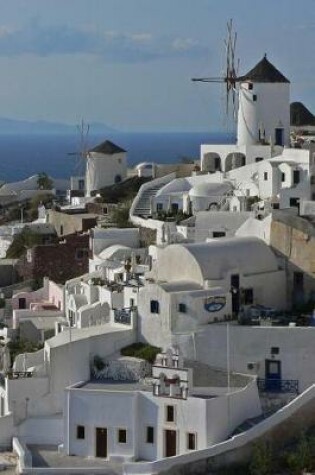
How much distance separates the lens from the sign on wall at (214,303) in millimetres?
29859

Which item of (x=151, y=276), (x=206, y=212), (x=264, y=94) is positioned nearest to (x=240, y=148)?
(x=264, y=94)

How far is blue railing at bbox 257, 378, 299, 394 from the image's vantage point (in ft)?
95.5

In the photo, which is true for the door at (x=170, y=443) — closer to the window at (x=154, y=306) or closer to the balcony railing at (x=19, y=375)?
the window at (x=154, y=306)

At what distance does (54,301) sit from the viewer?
3766cm

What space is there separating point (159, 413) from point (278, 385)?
3.02m

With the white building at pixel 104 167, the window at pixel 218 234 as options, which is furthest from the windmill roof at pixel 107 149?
the window at pixel 218 234

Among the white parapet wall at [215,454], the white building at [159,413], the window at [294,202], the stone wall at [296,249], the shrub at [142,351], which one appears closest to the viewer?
the white parapet wall at [215,454]

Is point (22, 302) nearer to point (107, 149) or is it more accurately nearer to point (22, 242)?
point (22, 242)

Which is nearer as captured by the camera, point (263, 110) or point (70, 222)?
point (70, 222)

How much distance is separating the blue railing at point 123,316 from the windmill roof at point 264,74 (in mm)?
16250

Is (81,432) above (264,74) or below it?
→ below

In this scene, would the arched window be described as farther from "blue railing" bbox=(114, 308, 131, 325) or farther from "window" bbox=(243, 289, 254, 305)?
"blue railing" bbox=(114, 308, 131, 325)

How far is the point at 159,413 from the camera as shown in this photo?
27844 millimetres

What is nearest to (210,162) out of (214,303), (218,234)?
(218,234)
